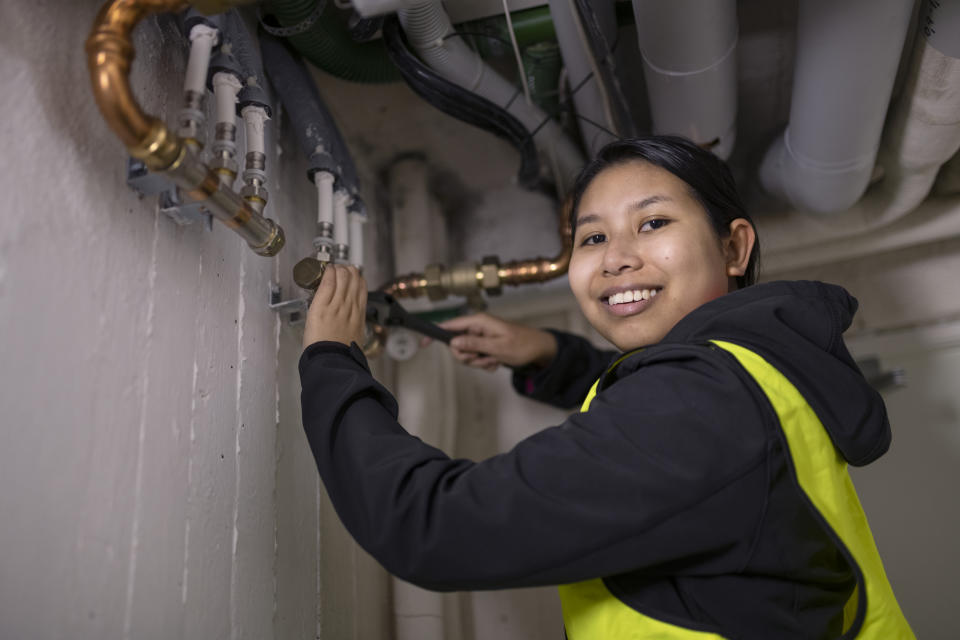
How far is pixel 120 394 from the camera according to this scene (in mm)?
632

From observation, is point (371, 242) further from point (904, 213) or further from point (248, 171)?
point (904, 213)

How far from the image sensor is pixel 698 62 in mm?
962

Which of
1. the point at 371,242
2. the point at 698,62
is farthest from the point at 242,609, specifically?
the point at 698,62

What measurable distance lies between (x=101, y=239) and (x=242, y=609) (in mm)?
446

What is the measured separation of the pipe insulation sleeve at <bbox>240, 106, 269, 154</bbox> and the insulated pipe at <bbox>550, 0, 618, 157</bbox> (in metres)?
0.43

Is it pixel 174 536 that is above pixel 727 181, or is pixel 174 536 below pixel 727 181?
below

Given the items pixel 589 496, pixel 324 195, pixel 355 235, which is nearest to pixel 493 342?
pixel 355 235

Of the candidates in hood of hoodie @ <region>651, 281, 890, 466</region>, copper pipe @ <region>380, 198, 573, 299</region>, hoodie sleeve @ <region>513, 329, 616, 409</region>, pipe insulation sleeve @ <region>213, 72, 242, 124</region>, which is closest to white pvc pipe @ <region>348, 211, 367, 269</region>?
copper pipe @ <region>380, 198, 573, 299</region>

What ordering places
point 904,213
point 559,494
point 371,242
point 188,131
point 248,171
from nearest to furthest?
point 559,494, point 188,131, point 248,171, point 904,213, point 371,242

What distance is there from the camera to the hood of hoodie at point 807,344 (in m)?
0.67

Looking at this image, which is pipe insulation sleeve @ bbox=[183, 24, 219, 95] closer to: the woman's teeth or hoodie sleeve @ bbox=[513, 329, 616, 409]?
the woman's teeth

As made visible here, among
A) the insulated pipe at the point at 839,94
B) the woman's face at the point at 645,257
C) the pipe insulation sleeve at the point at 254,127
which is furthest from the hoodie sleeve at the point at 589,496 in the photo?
the insulated pipe at the point at 839,94

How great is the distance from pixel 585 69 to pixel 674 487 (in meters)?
0.73

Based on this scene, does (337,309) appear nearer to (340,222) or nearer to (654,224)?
(340,222)
